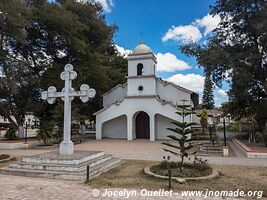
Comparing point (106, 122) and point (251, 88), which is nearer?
point (251, 88)

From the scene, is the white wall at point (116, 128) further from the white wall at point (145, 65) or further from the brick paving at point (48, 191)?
the brick paving at point (48, 191)

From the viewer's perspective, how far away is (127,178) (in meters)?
9.59

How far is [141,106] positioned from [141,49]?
6.36m

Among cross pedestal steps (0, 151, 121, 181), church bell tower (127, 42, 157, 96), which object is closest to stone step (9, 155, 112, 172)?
cross pedestal steps (0, 151, 121, 181)

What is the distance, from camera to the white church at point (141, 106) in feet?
87.4

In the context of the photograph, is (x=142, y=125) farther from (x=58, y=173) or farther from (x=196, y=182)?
(x=196, y=182)

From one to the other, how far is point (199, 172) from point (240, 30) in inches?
720

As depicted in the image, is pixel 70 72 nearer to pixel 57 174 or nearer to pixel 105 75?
pixel 57 174

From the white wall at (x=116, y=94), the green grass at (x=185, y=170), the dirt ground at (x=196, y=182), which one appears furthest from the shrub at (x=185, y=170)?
the white wall at (x=116, y=94)

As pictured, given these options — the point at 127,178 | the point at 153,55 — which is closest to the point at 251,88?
the point at 153,55

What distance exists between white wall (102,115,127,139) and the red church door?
4.18ft

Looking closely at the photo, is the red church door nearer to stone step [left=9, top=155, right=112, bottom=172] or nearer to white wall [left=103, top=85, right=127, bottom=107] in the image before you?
white wall [left=103, top=85, right=127, bottom=107]

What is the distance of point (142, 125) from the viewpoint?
2875 cm

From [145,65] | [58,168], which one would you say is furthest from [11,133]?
[58,168]
